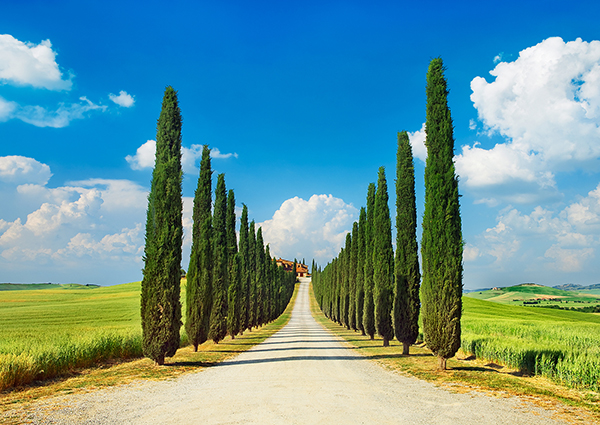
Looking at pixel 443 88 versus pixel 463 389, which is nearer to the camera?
pixel 463 389

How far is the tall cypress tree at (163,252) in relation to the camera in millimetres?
12797

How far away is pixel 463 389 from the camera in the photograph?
29.4 feet

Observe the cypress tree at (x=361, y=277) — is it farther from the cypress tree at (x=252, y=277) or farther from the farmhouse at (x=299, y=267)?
the farmhouse at (x=299, y=267)

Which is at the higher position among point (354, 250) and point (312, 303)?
point (354, 250)

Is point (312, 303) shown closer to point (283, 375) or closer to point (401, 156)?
point (401, 156)

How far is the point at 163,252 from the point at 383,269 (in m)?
12.6

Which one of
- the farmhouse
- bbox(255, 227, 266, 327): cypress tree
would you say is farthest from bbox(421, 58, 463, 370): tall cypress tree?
the farmhouse

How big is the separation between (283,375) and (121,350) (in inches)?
325

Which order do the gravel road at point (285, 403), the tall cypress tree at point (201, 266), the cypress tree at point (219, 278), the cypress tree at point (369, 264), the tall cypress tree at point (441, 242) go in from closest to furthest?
the gravel road at point (285, 403) → the tall cypress tree at point (441, 242) → the tall cypress tree at point (201, 266) → the cypress tree at point (219, 278) → the cypress tree at point (369, 264)

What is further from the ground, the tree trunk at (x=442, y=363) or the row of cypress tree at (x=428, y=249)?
the row of cypress tree at (x=428, y=249)

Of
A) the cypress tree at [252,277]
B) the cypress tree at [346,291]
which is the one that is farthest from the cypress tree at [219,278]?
the cypress tree at [346,291]

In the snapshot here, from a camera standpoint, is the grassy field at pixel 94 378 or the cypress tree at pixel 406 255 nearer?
the grassy field at pixel 94 378

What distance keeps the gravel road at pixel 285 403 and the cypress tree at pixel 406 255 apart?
6.24 metres

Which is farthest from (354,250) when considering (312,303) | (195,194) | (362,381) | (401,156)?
(312,303)
